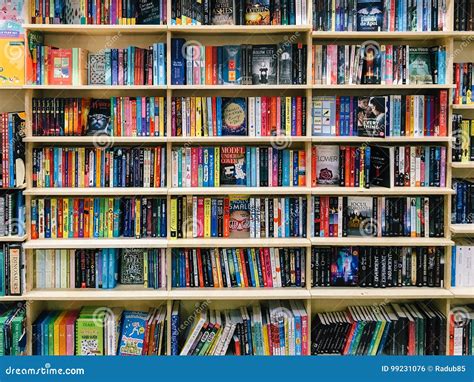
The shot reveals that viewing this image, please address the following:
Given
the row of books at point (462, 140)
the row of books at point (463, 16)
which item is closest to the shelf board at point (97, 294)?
the row of books at point (462, 140)

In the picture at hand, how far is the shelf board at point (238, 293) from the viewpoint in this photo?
2.90 metres

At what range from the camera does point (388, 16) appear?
2932 millimetres

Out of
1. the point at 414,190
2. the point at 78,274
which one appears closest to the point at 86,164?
the point at 78,274

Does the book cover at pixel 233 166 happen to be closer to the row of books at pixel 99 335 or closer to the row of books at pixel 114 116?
the row of books at pixel 114 116

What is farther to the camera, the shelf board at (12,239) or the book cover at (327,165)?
the book cover at (327,165)

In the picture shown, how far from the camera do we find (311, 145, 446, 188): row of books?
9.79 ft

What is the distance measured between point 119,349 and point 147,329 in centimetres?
19

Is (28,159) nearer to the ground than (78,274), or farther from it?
farther from it

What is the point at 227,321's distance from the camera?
3008 millimetres

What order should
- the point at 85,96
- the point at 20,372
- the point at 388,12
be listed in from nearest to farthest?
the point at 20,372, the point at 388,12, the point at 85,96

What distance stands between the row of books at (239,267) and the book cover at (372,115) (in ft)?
2.48

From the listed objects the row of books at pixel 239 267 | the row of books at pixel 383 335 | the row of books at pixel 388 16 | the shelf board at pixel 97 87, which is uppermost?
the row of books at pixel 388 16

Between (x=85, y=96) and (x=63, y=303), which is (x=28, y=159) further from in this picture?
(x=63, y=303)

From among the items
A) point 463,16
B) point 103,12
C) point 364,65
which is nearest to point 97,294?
point 103,12
